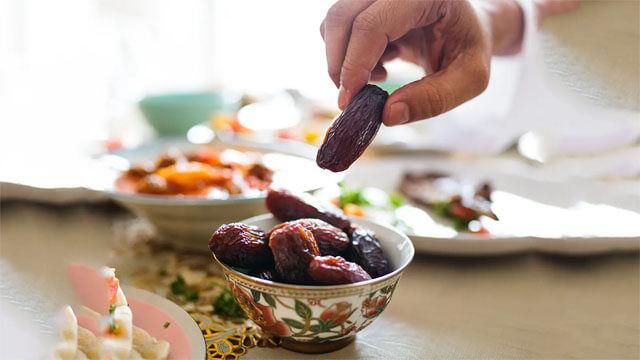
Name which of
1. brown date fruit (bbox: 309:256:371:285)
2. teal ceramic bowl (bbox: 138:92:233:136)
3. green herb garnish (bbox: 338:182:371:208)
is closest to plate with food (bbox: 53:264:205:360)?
brown date fruit (bbox: 309:256:371:285)

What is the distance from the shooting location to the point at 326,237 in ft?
1.83

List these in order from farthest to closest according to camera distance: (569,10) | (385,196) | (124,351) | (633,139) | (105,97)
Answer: (105,97) < (633,139) < (385,196) < (569,10) < (124,351)

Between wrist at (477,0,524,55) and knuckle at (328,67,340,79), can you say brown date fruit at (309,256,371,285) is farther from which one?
wrist at (477,0,524,55)

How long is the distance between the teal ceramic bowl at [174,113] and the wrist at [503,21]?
2.23ft

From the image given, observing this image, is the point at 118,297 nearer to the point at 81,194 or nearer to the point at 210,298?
the point at 210,298

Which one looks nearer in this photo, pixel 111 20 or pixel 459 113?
pixel 459 113

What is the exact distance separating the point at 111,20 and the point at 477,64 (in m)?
2.34

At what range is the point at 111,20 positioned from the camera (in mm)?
2656

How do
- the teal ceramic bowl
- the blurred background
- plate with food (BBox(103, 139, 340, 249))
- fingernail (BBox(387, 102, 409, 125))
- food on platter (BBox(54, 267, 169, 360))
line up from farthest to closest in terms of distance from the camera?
the teal ceramic bowl → the blurred background → plate with food (BBox(103, 139, 340, 249)) → fingernail (BBox(387, 102, 409, 125)) → food on platter (BBox(54, 267, 169, 360))

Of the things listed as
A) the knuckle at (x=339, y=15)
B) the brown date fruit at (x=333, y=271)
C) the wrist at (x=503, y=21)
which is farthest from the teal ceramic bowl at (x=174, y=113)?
the brown date fruit at (x=333, y=271)

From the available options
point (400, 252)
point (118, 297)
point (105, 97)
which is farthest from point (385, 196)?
point (105, 97)

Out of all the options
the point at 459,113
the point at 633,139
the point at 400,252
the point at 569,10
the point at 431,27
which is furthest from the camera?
the point at 459,113

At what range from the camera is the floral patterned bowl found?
1.63ft

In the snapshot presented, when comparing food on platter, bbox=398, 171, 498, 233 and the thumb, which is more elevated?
the thumb
